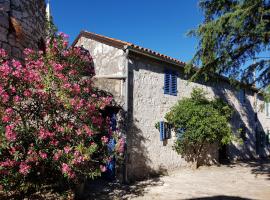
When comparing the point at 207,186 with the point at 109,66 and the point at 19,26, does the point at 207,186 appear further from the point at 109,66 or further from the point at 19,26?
the point at 19,26

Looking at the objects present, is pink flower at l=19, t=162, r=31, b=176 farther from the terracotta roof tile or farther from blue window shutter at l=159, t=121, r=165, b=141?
blue window shutter at l=159, t=121, r=165, b=141

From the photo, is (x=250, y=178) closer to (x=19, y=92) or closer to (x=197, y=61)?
(x=197, y=61)

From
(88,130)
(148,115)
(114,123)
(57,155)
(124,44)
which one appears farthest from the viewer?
(148,115)

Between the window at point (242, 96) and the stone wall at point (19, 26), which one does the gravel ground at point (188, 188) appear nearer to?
the stone wall at point (19, 26)

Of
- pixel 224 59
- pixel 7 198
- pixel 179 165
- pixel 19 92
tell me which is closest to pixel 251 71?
pixel 224 59

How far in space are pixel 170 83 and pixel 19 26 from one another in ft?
22.5

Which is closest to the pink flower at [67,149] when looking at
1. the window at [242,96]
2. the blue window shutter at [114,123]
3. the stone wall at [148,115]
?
the blue window shutter at [114,123]

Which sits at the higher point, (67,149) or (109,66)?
(109,66)

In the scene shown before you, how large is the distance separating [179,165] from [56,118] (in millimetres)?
7414

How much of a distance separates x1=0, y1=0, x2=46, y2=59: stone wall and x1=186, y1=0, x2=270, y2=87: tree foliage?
197 inches

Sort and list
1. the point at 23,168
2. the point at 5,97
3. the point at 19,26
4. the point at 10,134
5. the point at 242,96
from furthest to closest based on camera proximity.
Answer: the point at 242,96 < the point at 19,26 < the point at 23,168 < the point at 5,97 < the point at 10,134

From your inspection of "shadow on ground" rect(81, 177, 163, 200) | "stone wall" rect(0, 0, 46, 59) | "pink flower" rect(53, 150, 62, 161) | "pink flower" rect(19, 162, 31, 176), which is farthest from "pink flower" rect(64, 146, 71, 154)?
"stone wall" rect(0, 0, 46, 59)

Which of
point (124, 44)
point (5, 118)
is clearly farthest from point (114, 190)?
point (124, 44)

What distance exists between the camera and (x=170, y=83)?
490 inches
